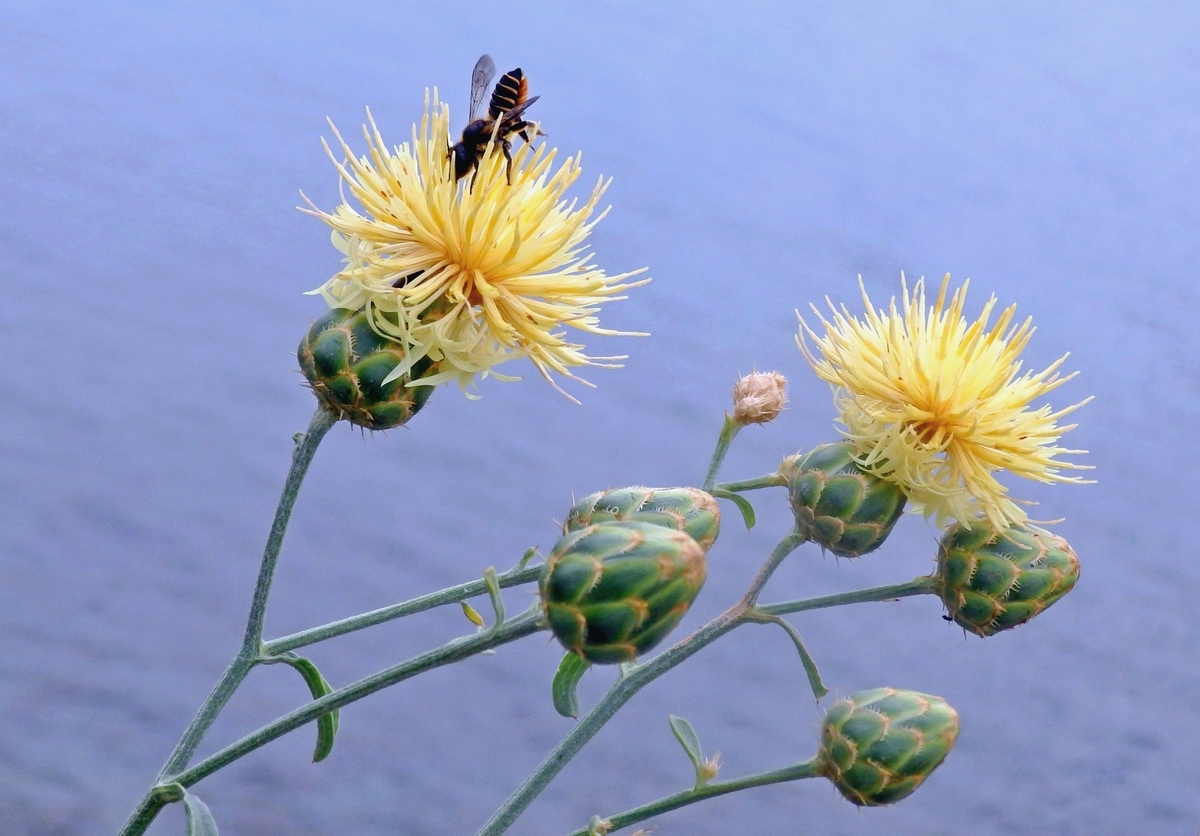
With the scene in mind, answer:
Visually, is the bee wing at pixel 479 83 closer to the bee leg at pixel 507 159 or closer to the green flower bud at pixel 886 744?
the bee leg at pixel 507 159

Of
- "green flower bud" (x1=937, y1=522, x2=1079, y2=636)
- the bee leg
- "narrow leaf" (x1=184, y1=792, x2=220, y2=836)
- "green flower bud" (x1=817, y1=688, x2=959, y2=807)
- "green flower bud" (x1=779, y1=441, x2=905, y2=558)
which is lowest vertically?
"narrow leaf" (x1=184, y1=792, x2=220, y2=836)

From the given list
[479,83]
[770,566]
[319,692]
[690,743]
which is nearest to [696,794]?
[690,743]

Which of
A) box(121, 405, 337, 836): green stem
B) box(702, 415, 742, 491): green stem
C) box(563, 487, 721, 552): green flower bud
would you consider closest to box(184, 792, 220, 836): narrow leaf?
box(121, 405, 337, 836): green stem

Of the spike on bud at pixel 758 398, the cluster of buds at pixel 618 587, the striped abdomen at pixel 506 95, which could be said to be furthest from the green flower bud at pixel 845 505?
the striped abdomen at pixel 506 95

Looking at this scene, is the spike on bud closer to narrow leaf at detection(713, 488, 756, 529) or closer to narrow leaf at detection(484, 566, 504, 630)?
narrow leaf at detection(713, 488, 756, 529)

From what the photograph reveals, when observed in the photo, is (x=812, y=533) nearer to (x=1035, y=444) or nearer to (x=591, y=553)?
(x=1035, y=444)

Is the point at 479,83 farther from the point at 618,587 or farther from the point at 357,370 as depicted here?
the point at 618,587

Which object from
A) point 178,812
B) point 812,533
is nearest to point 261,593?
point 812,533
